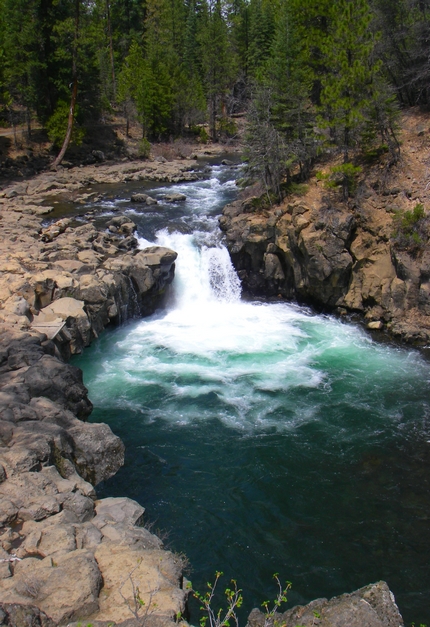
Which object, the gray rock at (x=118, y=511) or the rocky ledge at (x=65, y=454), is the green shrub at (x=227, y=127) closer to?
the rocky ledge at (x=65, y=454)

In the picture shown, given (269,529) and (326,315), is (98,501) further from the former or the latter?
(326,315)

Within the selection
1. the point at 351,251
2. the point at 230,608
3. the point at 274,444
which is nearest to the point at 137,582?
the point at 230,608

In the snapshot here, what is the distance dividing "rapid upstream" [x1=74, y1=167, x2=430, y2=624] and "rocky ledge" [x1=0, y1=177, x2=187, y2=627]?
125 centimetres

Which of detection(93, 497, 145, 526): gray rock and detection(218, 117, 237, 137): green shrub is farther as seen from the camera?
detection(218, 117, 237, 137): green shrub

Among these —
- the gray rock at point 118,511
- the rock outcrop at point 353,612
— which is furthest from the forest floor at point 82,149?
the rock outcrop at point 353,612

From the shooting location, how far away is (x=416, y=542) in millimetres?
9078

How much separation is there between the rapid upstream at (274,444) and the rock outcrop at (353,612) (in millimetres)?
1960

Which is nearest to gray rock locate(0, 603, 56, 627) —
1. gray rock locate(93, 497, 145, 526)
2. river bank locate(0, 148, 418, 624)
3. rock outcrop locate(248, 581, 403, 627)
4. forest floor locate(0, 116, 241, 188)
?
river bank locate(0, 148, 418, 624)

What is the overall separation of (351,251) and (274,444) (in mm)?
9611

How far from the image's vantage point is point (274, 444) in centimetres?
1168

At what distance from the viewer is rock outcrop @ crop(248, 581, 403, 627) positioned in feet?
19.1

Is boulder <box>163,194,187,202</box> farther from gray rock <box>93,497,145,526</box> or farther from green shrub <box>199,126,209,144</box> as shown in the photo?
green shrub <box>199,126,209,144</box>

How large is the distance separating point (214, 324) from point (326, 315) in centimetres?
444

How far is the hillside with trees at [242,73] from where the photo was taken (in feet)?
63.7
